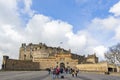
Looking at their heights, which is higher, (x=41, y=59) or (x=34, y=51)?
(x=34, y=51)

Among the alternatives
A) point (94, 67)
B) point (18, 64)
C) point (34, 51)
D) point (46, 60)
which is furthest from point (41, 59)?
point (94, 67)

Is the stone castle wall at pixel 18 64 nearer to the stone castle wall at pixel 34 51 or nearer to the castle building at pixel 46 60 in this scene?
the castle building at pixel 46 60

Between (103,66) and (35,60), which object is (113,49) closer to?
(103,66)

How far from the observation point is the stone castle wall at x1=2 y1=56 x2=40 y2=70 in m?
92.0

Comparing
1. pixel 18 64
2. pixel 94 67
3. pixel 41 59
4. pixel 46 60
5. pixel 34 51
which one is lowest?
pixel 94 67

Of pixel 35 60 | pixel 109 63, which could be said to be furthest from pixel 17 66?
pixel 109 63

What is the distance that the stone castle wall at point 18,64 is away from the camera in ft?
302

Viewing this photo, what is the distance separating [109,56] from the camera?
9194 cm

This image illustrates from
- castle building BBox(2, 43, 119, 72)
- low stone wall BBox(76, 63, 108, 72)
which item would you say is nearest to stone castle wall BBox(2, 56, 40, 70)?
castle building BBox(2, 43, 119, 72)

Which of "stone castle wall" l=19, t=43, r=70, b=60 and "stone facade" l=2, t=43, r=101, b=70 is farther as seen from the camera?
"stone castle wall" l=19, t=43, r=70, b=60

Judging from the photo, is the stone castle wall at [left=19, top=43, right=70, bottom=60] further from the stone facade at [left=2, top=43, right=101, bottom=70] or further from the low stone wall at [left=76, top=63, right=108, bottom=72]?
the low stone wall at [left=76, top=63, right=108, bottom=72]

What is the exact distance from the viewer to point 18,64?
319 ft

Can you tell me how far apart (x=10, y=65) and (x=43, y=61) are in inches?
625

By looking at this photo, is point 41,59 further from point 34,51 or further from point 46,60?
point 34,51
